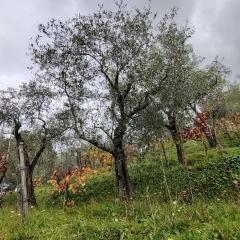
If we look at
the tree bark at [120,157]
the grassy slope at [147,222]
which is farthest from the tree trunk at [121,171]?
the grassy slope at [147,222]

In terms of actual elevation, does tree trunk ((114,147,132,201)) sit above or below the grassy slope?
above

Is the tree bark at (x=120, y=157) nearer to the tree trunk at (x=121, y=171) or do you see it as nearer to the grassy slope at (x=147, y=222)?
the tree trunk at (x=121, y=171)

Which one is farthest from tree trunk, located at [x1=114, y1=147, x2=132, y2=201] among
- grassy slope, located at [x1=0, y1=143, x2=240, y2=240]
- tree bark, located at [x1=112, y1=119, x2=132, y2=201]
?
grassy slope, located at [x1=0, y1=143, x2=240, y2=240]

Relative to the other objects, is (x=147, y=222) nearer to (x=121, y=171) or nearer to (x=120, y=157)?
(x=121, y=171)

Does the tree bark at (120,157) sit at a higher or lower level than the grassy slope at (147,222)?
higher

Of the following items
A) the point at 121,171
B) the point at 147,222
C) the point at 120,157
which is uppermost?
the point at 120,157

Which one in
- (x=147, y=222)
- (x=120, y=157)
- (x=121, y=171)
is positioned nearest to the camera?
(x=147, y=222)

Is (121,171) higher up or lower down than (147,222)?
higher up

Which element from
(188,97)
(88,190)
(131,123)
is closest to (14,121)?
(88,190)

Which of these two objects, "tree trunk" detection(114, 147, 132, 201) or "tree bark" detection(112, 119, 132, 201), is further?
"tree trunk" detection(114, 147, 132, 201)

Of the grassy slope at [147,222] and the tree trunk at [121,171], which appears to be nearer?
the grassy slope at [147,222]

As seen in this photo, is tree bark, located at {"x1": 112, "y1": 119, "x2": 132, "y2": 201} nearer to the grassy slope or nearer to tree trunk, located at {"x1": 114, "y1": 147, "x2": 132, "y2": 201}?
tree trunk, located at {"x1": 114, "y1": 147, "x2": 132, "y2": 201}

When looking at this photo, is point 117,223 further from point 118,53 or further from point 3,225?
point 118,53

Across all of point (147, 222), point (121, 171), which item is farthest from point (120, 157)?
point (147, 222)
